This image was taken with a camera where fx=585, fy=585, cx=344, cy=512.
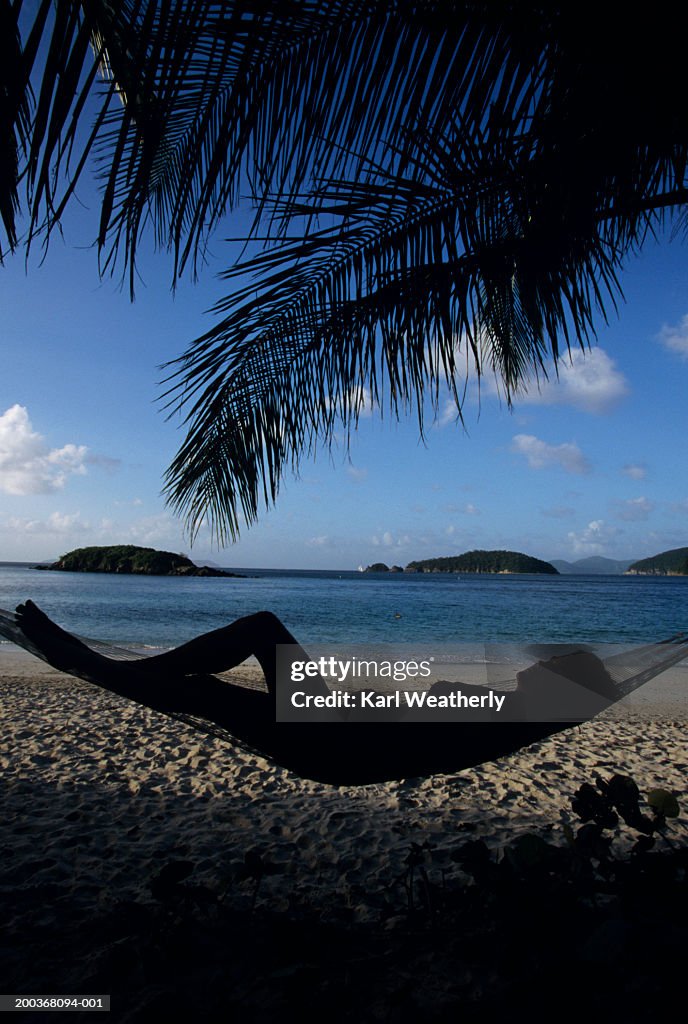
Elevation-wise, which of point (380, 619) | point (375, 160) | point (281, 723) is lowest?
point (380, 619)

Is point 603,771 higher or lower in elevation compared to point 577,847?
lower

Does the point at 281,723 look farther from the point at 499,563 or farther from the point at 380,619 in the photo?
the point at 499,563

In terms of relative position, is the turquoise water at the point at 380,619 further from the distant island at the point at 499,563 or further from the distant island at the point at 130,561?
the distant island at the point at 499,563

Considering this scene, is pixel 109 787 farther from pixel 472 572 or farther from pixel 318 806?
pixel 472 572


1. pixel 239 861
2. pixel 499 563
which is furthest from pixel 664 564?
pixel 239 861

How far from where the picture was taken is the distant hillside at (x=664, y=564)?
7338cm

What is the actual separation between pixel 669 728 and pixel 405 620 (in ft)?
41.8

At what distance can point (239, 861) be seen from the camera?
1968 millimetres

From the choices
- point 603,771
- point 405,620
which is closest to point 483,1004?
point 603,771

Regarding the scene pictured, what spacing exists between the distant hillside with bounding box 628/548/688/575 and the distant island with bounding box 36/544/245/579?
56808 millimetres

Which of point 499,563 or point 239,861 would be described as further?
point 499,563

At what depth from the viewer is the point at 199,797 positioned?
2.59 metres

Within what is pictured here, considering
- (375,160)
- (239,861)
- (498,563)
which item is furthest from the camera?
(498,563)

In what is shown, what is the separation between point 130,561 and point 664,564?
223 feet
